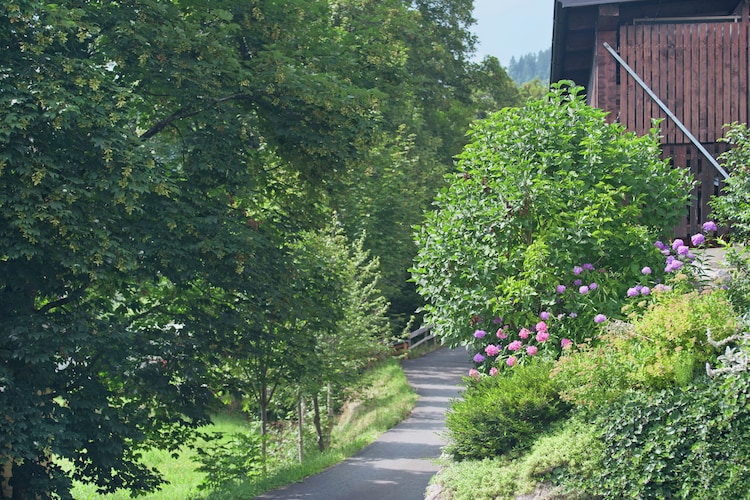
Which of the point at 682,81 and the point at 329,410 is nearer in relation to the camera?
the point at 682,81

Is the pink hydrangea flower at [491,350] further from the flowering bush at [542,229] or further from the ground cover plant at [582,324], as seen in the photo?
the flowering bush at [542,229]

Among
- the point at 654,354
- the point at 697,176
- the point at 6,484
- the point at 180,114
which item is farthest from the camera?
the point at 697,176

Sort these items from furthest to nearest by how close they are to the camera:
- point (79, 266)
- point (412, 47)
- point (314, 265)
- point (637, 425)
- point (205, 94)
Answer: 1. point (412, 47)
2. point (314, 265)
3. point (205, 94)
4. point (79, 266)
5. point (637, 425)

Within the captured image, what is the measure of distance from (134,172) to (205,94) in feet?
8.62

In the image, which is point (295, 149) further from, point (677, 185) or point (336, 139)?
point (677, 185)

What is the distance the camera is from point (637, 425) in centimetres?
848

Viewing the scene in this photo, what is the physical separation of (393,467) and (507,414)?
6598 mm

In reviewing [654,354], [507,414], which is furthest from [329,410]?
[654,354]

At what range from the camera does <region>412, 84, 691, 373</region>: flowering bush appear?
1127 cm

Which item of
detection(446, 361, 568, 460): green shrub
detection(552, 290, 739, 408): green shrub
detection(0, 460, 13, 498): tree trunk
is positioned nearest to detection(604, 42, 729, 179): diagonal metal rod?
detection(552, 290, 739, 408): green shrub

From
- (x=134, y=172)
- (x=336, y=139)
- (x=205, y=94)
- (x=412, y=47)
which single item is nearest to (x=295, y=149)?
(x=336, y=139)

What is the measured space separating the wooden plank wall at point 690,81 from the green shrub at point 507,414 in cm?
647

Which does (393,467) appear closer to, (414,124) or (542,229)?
(542,229)

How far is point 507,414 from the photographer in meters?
9.97
